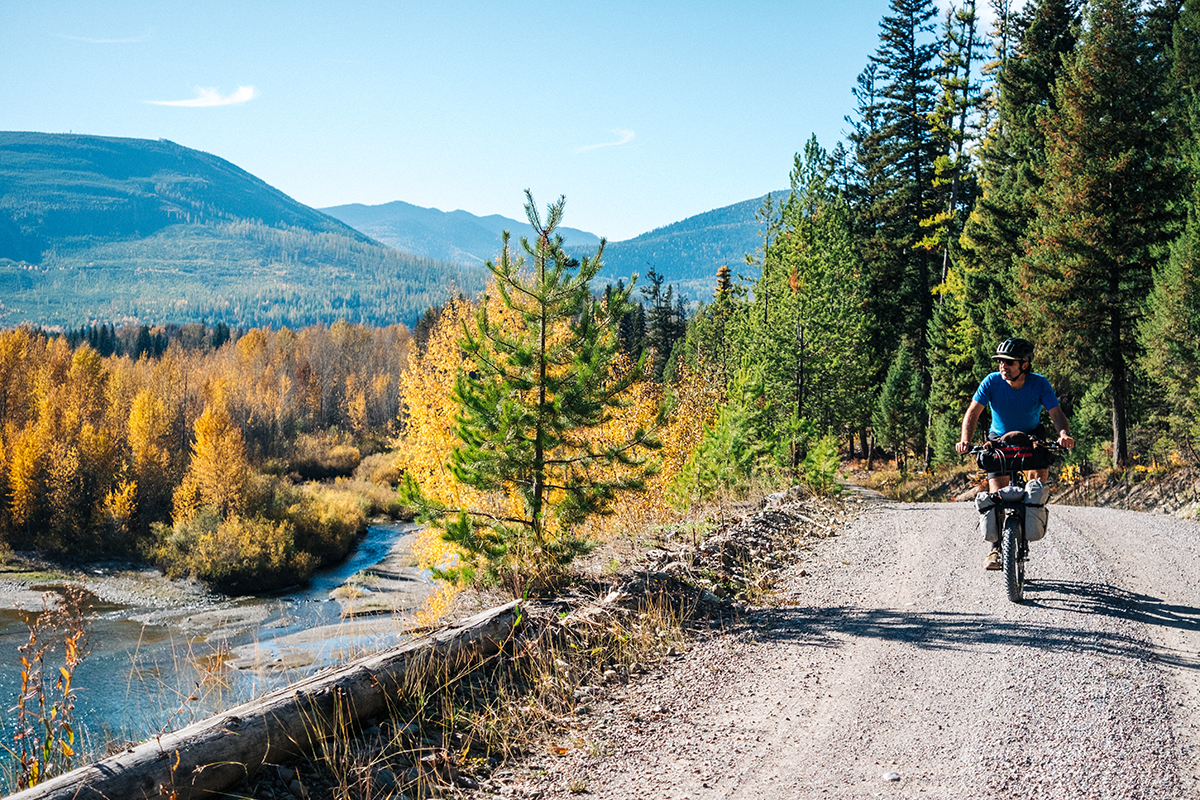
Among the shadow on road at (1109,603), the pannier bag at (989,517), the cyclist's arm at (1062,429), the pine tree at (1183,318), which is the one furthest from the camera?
the pine tree at (1183,318)

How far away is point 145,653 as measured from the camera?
2303 cm

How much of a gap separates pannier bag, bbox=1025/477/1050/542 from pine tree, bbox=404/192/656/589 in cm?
367

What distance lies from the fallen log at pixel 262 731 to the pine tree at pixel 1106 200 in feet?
72.9

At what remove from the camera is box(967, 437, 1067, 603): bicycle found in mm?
6355

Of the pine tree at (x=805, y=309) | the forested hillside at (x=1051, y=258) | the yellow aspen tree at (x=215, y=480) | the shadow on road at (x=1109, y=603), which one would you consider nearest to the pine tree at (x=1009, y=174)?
the forested hillside at (x=1051, y=258)

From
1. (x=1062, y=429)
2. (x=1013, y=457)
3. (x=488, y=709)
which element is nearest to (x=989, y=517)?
(x=1013, y=457)

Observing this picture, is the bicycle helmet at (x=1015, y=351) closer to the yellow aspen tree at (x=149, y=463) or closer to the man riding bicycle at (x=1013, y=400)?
the man riding bicycle at (x=1013, y=400)

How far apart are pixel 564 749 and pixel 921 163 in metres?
40.1

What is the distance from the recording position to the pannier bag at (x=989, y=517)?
6578 millimetres

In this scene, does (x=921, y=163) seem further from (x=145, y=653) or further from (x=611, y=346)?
(x=145, y=653)

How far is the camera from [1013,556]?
20.7 feet

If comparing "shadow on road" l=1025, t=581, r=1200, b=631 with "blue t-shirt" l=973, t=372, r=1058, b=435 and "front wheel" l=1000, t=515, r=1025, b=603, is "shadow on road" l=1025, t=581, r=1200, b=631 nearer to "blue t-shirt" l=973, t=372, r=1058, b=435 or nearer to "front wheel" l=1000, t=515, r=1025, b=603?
"front wheel" l=1000, t=515, r=1025, b=603

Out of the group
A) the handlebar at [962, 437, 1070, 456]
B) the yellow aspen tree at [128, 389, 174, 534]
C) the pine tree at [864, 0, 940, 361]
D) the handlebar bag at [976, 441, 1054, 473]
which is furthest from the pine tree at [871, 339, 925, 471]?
the yellow aspen tree at [128, 389, 174, 534]

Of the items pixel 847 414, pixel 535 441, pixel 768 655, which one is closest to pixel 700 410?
pixel 847 414
